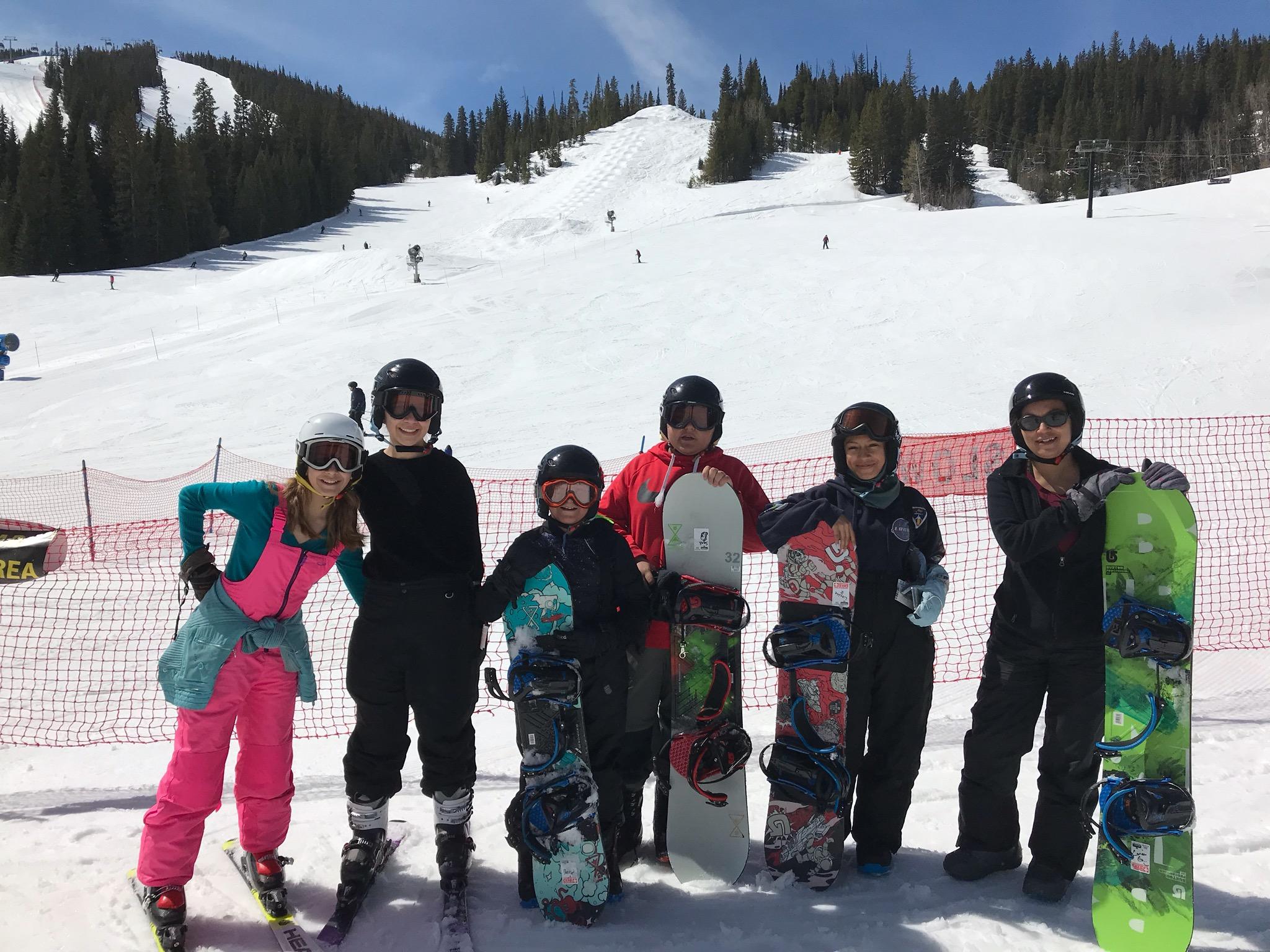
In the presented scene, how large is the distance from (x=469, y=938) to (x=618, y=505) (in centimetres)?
175

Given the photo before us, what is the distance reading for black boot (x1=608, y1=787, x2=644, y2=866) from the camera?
10.4 feet

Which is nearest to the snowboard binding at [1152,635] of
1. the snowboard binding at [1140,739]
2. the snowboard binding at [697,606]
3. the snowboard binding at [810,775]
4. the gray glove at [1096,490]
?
the snowboard binding at [1140,739]

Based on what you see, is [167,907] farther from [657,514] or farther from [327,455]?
[657,514]

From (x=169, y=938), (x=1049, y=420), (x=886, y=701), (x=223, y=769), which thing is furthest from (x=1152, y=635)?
(x=169, y=938)

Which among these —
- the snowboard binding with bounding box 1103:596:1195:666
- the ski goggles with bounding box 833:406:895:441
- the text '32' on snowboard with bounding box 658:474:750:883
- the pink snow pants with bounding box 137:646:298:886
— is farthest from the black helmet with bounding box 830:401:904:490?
the pink snow pants with bounding box 137:646:298:886

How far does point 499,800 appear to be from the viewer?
12.1ft

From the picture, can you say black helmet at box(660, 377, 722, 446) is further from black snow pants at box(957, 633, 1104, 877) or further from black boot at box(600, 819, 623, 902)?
black boot at box(600, 819, 623, 902)

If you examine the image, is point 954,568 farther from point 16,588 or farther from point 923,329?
point 923,329

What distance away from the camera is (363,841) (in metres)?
2.91

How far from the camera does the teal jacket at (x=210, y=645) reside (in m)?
2.63

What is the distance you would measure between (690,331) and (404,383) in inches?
657

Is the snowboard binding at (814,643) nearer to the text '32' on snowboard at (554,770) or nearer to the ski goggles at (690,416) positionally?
the text '32' on snowboard at (554,770)

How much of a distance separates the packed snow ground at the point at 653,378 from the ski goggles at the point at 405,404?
1.89 meters

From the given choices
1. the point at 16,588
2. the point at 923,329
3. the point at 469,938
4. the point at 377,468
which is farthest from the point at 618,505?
the point at 923,329
